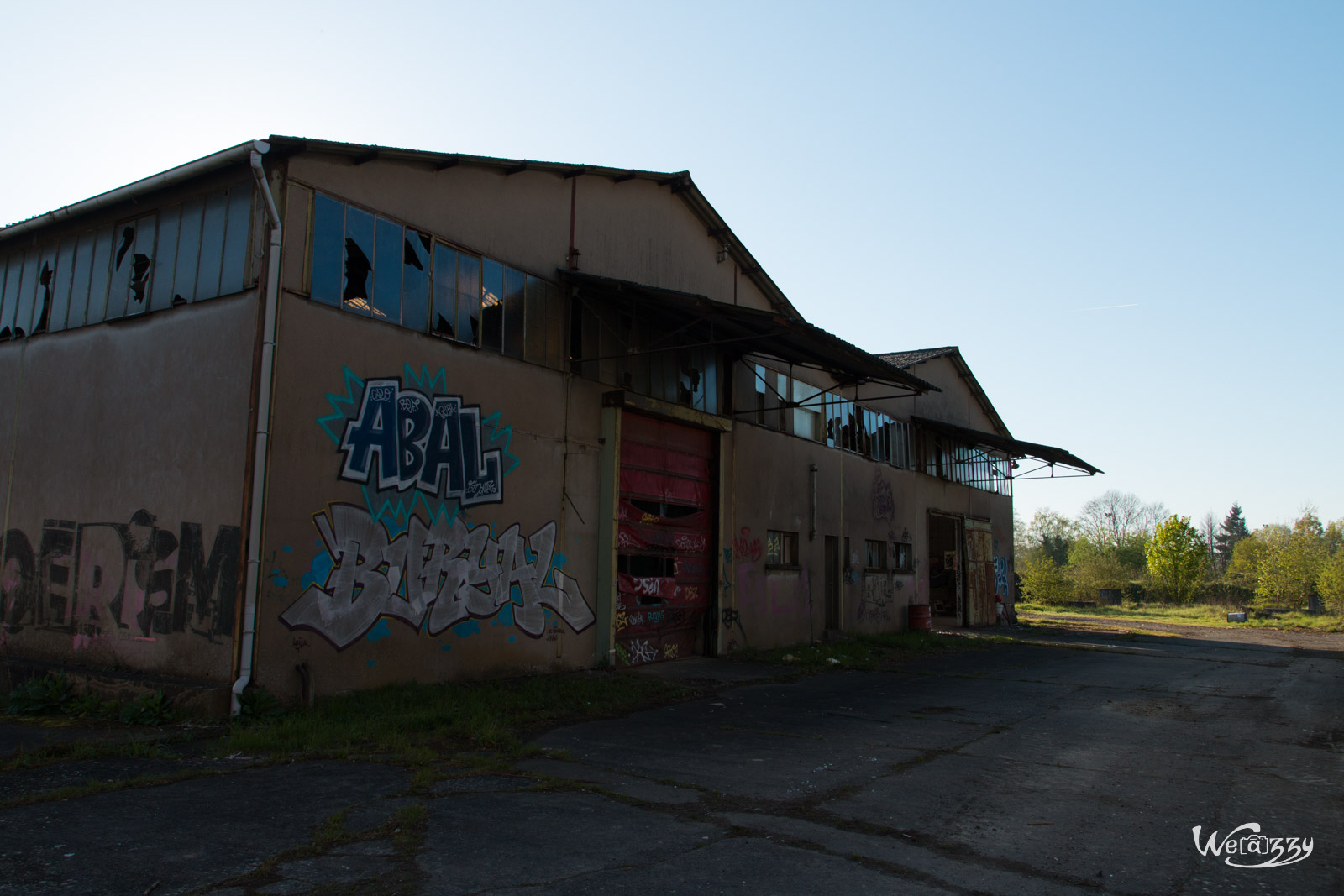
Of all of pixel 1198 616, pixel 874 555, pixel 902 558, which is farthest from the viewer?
pixel 1198 616

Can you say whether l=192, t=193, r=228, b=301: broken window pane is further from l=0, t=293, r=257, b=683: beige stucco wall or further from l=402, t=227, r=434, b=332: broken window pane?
l=402, t=227, r=434, b=332: broken window pane

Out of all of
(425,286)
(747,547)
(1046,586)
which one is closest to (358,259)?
(425,286)

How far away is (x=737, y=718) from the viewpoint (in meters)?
8.87

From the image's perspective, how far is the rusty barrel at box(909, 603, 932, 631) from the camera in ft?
71.6

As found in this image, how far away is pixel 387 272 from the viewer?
941 centimetres

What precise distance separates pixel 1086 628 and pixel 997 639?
858 cm

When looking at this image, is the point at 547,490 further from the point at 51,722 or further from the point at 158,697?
the point at 51,722

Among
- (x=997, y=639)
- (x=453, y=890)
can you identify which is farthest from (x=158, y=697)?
(x=997, y=639)

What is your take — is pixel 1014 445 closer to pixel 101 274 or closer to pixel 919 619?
pixel 919 619

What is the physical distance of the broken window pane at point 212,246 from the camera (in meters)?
8.71

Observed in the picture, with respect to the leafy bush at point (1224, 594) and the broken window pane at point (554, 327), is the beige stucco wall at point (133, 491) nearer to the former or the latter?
the broken window pane at point (554, 327)

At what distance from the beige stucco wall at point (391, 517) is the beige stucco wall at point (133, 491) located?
41 centimetres

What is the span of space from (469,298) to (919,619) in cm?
1589

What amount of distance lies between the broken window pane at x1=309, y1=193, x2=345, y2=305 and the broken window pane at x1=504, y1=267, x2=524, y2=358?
2451 mm
